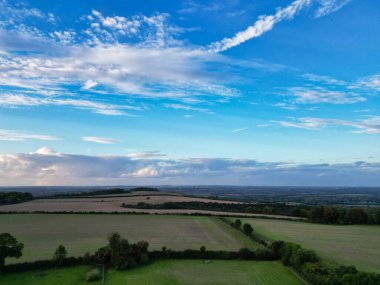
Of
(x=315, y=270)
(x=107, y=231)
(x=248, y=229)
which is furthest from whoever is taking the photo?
(x=107, y=231)

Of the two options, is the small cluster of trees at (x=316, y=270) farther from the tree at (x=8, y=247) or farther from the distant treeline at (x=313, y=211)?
the distant treeline at (x=313, y=211)

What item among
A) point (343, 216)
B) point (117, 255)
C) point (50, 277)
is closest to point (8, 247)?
point (50, 277)

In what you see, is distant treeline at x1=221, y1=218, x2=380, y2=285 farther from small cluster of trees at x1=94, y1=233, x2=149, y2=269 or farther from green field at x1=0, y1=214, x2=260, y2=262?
small cluster of trees at x1=94, y1=233, x2=149, y2=269

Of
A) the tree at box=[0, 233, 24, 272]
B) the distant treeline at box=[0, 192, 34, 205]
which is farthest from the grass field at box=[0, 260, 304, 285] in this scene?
the distant treeline at box=[0, 192, 34, 205]

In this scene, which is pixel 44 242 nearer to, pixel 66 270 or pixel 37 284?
pixel 66 270

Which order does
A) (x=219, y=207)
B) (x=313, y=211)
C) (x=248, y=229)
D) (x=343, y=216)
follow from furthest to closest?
(x=219, y=207) < (x=313, y=211) < (x=343, y=216) < (x=248, y=229)

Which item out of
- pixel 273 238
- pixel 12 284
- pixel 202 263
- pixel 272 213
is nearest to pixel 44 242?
pixel 12 284

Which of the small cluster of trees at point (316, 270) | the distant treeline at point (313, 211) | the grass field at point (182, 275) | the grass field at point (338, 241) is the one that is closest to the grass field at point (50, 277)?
the grass field at point (182, 275)

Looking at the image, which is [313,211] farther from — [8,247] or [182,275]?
[8,247]
